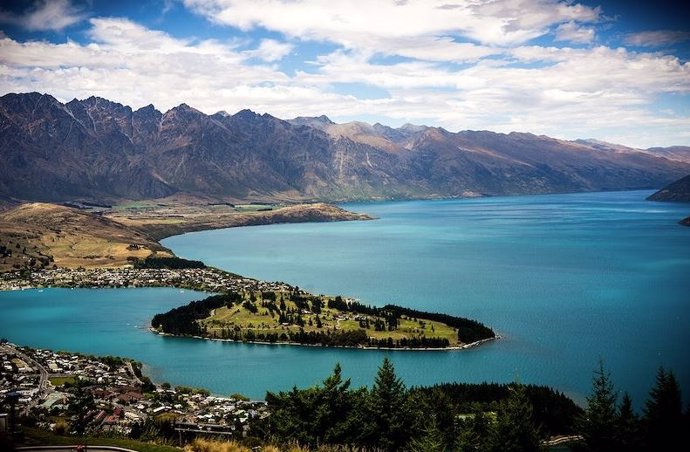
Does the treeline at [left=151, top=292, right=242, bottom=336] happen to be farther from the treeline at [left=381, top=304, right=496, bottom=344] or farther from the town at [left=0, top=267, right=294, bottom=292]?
the treeline at [left=381, top=304, right=496, bottom=344]

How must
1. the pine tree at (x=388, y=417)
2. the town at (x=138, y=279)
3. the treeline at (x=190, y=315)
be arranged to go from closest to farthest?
the pine tree at (x=388, y=417) < the treeline at (x=190, y=315) < the town at (x=138, y=279)

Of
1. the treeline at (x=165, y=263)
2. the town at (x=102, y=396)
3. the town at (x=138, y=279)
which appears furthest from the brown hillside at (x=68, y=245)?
the town at (x=102, y=396)

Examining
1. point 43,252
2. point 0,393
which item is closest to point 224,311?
point 0,393

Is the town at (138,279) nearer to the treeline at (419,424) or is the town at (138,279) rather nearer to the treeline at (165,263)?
the treeline at (165,263)

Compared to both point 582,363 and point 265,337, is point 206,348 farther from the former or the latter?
point 582,363

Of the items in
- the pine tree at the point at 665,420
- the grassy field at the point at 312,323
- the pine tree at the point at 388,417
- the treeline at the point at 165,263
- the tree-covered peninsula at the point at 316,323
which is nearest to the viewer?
the pine tree at the point at 388,417
